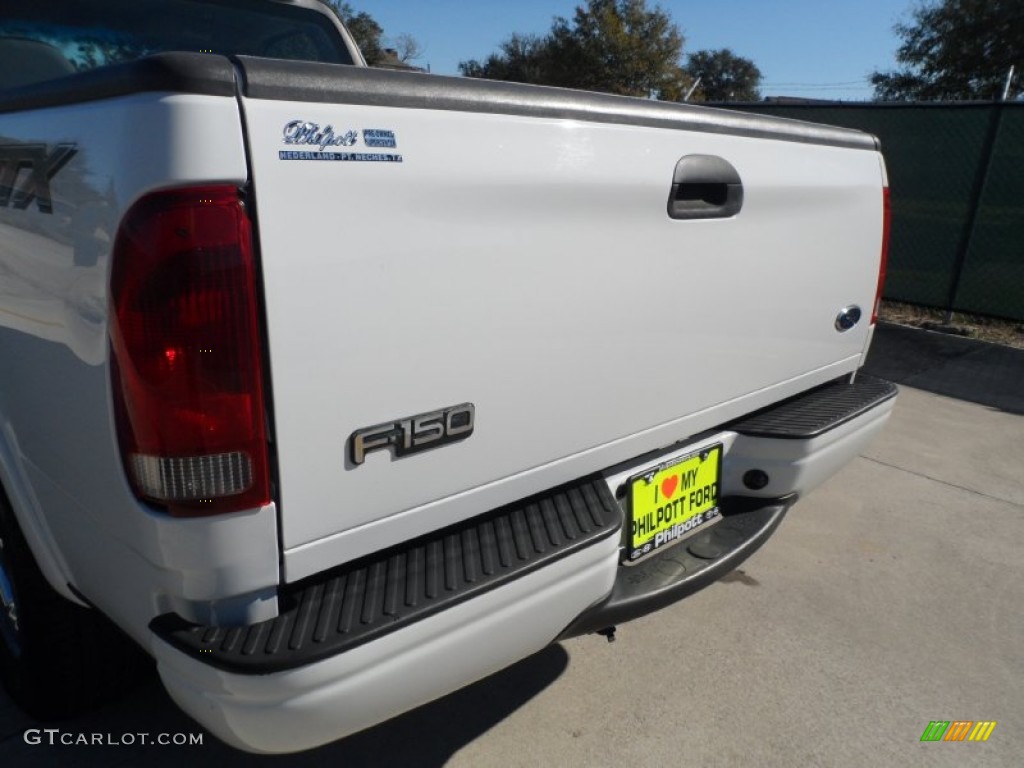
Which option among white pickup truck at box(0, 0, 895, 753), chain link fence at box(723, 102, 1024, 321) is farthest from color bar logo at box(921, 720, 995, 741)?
chain link fence at box(723, 102, 1024, 321)

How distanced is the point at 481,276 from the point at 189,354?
1.89 feet

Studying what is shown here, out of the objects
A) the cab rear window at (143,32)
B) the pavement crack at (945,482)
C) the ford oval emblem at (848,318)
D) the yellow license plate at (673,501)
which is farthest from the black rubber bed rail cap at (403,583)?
the pavement crack at (945,482)

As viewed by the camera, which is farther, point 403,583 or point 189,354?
point 403,583

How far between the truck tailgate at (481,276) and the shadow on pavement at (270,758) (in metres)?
0.90

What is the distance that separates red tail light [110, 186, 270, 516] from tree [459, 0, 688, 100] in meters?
28.7

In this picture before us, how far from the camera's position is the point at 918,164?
25.4 feet

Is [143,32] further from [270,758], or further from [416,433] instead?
[270,758]

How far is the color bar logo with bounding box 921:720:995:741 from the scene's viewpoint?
2314 millimetres

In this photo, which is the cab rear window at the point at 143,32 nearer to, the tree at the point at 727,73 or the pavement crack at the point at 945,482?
the pavement crack at the point at 945,482

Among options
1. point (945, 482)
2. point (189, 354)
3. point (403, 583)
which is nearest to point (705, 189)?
point (403, 583)

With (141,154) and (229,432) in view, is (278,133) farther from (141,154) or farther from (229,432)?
(229,432)

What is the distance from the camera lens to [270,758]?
2137mm

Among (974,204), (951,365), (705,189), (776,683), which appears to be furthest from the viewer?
(974,204)

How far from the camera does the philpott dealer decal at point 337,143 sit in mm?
1274
